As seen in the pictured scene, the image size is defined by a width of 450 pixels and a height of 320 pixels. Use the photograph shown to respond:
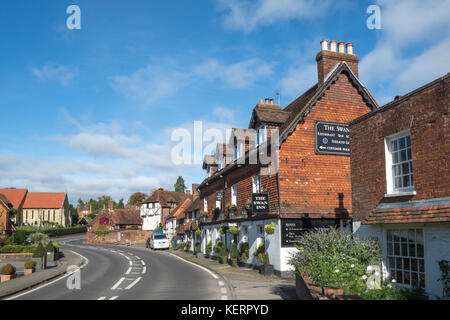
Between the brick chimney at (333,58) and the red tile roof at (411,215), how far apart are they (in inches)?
509

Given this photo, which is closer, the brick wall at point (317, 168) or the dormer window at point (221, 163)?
the brick wall at point (317, 168)

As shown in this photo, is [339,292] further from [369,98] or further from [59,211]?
[59,211]

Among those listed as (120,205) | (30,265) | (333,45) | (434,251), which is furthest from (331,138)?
(120,205)

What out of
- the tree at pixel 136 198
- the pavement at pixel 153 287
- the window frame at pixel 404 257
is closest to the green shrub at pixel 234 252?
the pavement at pixel 153 287

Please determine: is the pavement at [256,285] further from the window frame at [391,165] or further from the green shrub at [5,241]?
the green shrub at [5,241]

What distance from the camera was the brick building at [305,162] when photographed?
67.7 ft

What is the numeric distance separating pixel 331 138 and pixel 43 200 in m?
98.9

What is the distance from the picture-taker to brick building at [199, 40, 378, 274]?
20.6 meters

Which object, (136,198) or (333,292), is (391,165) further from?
(136,198)

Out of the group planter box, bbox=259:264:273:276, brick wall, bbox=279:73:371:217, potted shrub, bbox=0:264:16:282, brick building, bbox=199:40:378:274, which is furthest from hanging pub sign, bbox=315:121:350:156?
potted shrub, bbox=0:264:16:282

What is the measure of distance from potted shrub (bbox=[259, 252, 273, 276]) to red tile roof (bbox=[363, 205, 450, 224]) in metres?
9.36

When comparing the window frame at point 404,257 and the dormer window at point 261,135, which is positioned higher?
the dormer window at point 261,135

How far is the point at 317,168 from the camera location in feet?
70.9
